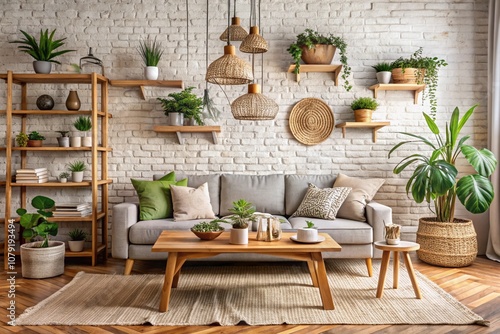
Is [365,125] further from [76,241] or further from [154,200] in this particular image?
[76,241]

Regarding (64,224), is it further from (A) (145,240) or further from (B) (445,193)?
(B) (445,193)

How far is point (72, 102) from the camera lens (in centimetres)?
446

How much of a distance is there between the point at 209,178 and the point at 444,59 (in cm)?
288

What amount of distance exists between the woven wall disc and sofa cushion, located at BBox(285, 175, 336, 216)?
465 mm

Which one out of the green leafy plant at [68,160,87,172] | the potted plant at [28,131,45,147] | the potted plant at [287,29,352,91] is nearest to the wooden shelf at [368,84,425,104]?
the potted plant at [287,29,352,91]

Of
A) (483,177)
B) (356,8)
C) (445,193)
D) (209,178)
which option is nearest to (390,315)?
(445,193)

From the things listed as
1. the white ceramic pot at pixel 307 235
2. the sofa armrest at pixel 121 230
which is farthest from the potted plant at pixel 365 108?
the sofa armrest at pixel 121 230

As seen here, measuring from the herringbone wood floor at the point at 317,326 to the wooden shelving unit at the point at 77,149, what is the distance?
44cm

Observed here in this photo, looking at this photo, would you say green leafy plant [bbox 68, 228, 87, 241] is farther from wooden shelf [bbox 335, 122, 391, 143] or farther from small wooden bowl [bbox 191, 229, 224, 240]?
wooden shelf [bbox 335, 122, 391, 143]

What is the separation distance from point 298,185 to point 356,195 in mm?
602

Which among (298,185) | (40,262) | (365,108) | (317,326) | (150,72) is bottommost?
(317,326)

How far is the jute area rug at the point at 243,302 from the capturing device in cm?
279

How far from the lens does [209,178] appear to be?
452 centimetres

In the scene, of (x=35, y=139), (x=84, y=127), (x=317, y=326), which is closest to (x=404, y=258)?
(x=317, y=326)
